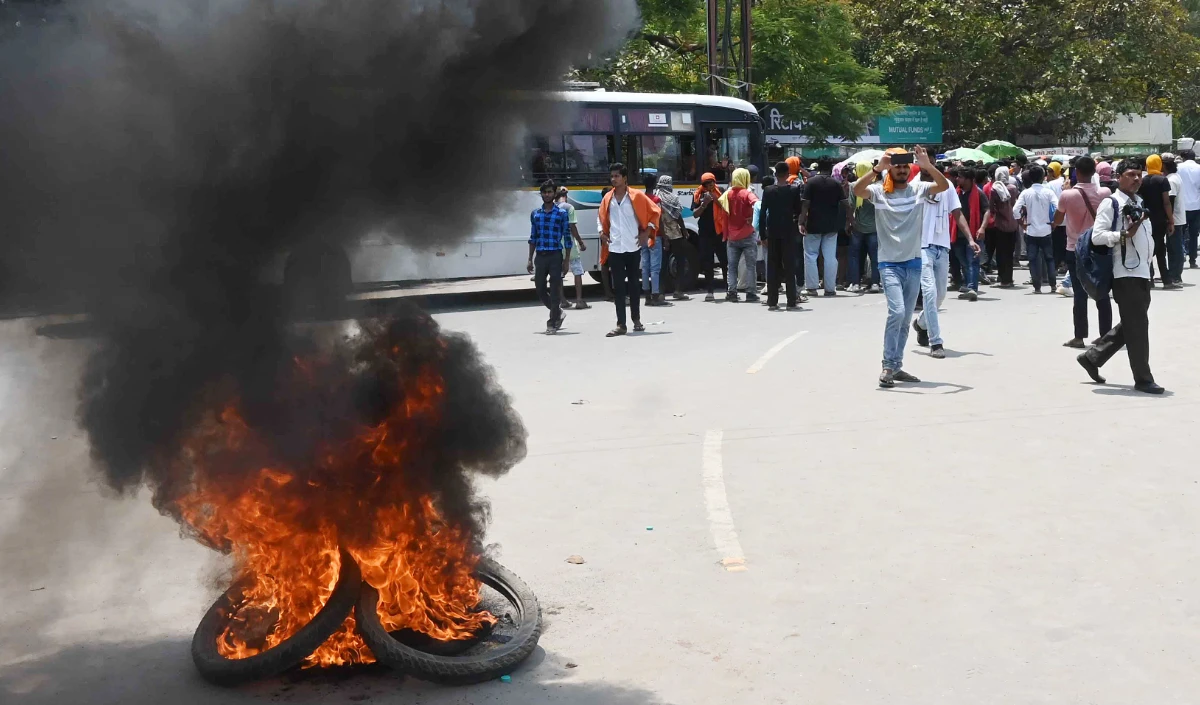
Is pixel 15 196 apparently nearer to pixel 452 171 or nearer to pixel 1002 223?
pixel 452 171

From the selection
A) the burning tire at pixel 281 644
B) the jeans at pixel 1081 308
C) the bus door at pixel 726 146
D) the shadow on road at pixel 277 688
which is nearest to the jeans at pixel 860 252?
the bus door at pixel 726 146

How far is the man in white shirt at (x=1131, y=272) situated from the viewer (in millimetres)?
9383

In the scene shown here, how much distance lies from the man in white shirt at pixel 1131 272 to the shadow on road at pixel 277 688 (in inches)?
260

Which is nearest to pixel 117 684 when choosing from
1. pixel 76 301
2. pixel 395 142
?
pixel 76 301

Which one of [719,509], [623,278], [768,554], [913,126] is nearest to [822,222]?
[623,278]

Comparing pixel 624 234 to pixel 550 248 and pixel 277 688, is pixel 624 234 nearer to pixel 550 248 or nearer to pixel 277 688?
pixel 550 248

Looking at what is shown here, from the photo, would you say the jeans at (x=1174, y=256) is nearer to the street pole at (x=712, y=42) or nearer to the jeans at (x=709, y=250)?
the jeans at (x=709, y=250)

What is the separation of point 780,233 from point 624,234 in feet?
10.1

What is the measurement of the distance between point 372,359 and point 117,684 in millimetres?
1342

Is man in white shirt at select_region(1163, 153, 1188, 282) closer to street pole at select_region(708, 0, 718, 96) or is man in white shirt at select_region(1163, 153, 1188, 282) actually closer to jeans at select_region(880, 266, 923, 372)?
street pole at select_region(708, 0, 718, 96)

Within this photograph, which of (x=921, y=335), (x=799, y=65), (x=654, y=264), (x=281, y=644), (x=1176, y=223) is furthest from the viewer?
(x=799, y=65)

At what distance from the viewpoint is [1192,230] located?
20.3 m

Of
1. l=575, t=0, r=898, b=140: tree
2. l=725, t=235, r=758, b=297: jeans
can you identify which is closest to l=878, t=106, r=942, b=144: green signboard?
l=575, t=0, r=898, b=140: tree

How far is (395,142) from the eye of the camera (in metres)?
4.26
